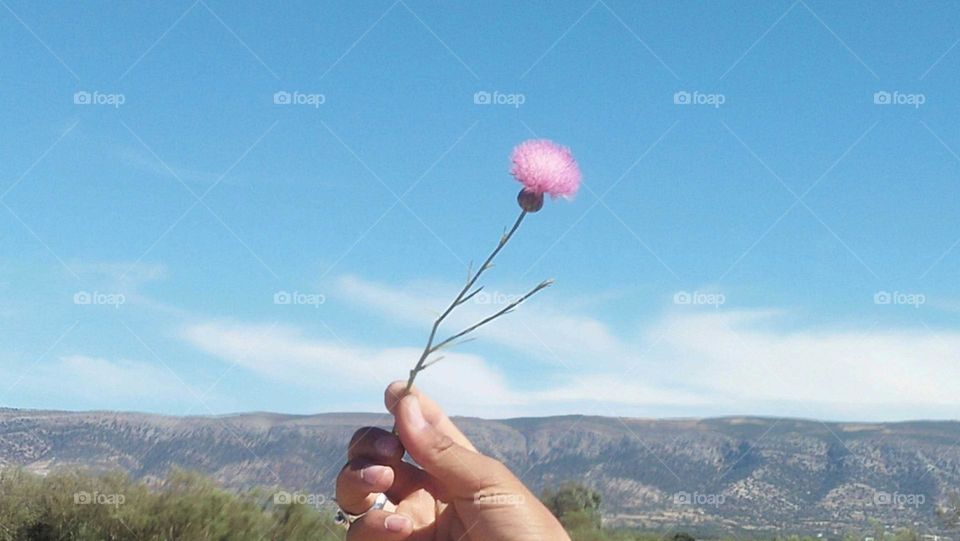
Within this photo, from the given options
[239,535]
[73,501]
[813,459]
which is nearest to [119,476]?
[73,501]

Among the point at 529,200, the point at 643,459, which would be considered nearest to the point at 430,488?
the point at 529,200

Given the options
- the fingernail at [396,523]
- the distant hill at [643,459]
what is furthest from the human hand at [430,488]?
the distant hill at [643,459]

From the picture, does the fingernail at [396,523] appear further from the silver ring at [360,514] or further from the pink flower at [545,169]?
the pink flower at [545,169]

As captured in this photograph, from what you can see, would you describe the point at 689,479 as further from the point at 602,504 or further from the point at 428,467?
the point at 428,467

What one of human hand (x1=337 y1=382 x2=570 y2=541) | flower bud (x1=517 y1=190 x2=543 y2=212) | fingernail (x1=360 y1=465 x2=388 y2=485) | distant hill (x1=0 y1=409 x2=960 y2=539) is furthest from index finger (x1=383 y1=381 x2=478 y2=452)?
distant hill (x1=0 y1=409 x2=960 y2=539)

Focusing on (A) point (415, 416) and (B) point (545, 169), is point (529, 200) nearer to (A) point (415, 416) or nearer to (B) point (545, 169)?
(B) point (545, 169)
